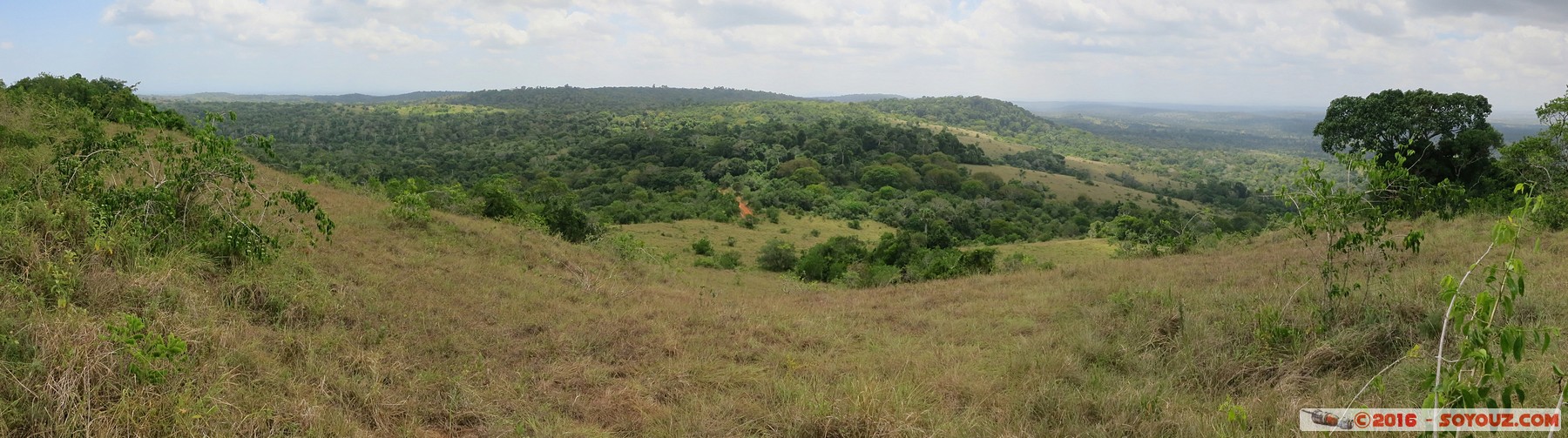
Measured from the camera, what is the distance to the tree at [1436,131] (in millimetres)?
21312

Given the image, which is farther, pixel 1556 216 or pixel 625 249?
pixel 625 249

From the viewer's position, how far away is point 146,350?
420cm

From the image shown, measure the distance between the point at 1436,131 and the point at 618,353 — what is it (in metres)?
26.9

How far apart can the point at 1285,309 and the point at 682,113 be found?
12362 cm

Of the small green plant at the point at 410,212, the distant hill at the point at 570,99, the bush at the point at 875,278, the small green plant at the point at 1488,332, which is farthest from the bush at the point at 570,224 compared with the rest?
the distant hill at the point at 570,99

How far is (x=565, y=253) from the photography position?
12852mm

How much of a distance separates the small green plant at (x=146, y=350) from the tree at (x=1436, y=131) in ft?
87.6

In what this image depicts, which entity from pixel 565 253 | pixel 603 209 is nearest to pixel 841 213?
pixel 603 209

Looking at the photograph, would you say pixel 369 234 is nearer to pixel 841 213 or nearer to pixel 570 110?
pixel 841 213

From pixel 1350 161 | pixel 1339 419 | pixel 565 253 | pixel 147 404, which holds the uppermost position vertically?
pixel 1350 161

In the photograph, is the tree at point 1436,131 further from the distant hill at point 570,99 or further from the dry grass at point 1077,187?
the distant hill at point 570,99

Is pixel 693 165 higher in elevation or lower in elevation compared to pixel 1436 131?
lower

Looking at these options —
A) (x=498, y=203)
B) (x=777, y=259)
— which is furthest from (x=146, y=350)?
(x=777, y=259)

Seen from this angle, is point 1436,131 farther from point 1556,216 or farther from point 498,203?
point 498,203
